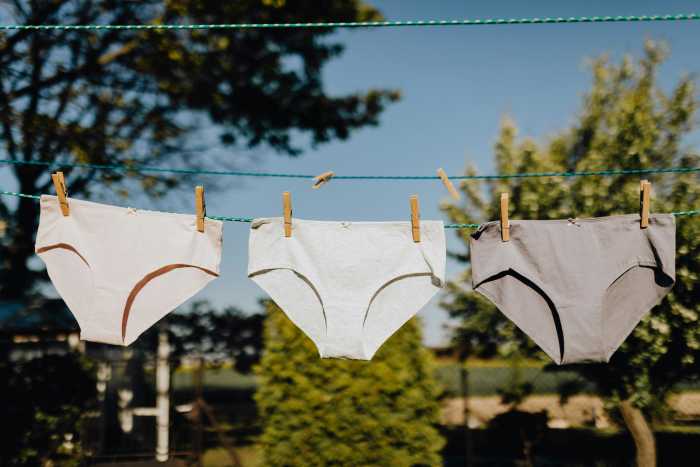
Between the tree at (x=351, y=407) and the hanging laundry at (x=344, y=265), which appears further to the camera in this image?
the tree at (x=351, y=407)

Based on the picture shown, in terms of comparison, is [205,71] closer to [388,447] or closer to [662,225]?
[388,447]

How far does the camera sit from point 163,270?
3219 mm

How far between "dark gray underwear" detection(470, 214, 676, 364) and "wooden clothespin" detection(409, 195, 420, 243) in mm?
314

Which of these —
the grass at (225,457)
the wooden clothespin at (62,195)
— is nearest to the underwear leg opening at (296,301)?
the wooden clothespin at (62,195)

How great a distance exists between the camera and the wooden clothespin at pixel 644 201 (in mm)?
2791

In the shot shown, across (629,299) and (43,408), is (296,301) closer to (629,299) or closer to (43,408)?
(629,299)

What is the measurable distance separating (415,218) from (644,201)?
121cm

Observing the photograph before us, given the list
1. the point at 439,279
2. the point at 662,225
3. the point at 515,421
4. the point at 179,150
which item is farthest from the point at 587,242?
the point at 179,150

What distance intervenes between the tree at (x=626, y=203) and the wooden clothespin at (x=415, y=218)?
303cm

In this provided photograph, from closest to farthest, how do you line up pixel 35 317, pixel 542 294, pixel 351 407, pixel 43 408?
1. pixel 542 294
2. pixel 351 407
3. pixel 43 408
4. pixel 35 317

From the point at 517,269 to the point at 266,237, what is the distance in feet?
4.76

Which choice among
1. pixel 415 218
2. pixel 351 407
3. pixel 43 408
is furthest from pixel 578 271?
pixel 43 408

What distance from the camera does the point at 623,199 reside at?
5410 millimetres

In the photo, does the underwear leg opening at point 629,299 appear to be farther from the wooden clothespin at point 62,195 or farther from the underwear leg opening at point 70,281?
the wooden clothespin at point 62,195
